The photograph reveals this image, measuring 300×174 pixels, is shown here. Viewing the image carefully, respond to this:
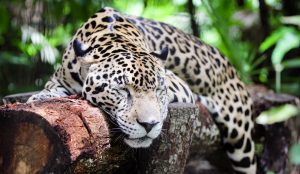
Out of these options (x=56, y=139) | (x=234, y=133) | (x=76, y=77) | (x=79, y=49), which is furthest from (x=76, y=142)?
(x=234, y=133)

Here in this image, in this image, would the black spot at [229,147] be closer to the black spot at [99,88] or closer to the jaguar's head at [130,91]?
the jaguar's head at [130,91]

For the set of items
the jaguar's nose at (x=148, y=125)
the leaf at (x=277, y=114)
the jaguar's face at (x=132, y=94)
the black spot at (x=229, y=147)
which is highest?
the jaguar's face at (x=132, y=94)

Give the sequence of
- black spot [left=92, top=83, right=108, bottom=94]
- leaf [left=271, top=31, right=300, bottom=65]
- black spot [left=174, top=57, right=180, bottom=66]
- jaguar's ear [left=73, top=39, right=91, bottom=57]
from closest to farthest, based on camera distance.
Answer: black spot [left=92, top=83, right=108, bottom=94] < jaguar's ear [left=73, top=39, right=91, bottom=57] < black spot [left=174, top=57, right=180, bottom=66] < leaf [left=271, top=31, right=300, bottom=65]

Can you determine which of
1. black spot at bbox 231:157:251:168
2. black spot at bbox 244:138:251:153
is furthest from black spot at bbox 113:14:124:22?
black spot at bbox 231:157:251:168

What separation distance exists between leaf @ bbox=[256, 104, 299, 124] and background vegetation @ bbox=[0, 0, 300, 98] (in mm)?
1091

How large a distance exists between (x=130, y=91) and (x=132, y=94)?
0.10 ft

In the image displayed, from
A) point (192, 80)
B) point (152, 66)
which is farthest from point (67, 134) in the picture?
point (192, 80)

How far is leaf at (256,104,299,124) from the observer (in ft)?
20.1

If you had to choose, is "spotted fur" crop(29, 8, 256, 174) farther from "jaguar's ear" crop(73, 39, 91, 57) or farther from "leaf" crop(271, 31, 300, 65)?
"leaf" crop(271, 31, 300, 65)

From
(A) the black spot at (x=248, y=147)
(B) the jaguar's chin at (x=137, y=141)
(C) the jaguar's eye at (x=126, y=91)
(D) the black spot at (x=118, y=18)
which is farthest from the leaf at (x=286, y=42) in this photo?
(B) the jaguar's chin at (x=137, y=141)

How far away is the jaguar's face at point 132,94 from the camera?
3.90 metres

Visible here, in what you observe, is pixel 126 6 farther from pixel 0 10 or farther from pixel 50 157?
pixel 50 157

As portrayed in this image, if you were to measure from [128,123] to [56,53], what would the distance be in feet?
17.5

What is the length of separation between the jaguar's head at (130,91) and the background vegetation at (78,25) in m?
3.13
